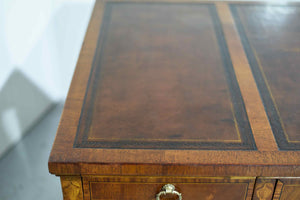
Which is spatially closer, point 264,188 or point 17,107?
point 264,188

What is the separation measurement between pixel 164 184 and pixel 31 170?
0.79 meters

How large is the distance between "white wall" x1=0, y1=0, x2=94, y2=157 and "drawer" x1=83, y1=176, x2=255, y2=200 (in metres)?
0.70

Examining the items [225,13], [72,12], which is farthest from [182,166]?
[72,12]

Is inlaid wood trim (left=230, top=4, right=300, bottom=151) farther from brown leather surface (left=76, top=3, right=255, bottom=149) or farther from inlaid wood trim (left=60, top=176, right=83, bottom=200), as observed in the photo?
inlaid wood trim (left=60, top=176, right=83, bottom=200)

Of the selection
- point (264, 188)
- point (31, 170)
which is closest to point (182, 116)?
point (264, 188)

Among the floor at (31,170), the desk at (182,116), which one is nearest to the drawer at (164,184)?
the desk at (182,116)

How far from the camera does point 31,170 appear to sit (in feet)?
4.50

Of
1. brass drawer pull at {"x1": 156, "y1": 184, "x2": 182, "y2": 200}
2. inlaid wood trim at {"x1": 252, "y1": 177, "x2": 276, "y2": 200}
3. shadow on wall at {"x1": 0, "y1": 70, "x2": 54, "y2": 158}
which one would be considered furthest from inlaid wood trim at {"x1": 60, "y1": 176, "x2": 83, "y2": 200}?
shadow on wall at {"x1": 0, "y1": 70, "x2": 54, "y2": 158}

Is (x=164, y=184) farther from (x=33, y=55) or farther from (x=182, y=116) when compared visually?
(x=33, y=55)

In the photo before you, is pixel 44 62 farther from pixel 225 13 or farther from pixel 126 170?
pixel 126 170

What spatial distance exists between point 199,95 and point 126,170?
24 cm

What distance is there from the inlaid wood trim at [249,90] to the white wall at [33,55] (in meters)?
0.66

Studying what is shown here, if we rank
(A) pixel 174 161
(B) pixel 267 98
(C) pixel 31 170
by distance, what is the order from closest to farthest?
(A) pixel 174 161
(B) pixel 267 98
(C) pixel 31 170

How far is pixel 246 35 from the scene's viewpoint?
1022 millimetres
